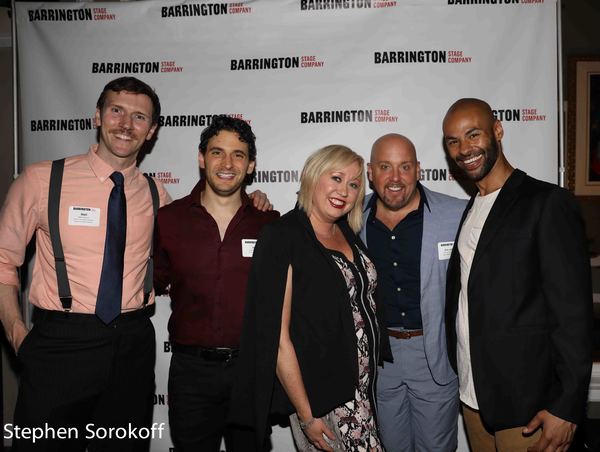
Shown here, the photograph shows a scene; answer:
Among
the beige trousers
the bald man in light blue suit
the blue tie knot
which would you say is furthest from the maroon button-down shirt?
the beige trousers

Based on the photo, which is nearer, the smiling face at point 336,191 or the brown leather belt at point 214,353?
the smiling face at point 336,191

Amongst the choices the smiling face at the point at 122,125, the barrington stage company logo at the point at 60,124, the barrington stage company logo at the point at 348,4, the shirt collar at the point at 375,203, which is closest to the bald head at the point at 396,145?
the shirt collar at the point at 375,203

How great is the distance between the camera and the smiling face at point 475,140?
1.97 meters

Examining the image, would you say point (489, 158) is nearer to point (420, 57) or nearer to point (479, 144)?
point (479, 144)

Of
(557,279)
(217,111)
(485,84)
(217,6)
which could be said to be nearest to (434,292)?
(557,279)

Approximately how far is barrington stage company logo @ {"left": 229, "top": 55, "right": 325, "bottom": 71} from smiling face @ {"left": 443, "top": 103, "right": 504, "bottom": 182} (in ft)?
4.33

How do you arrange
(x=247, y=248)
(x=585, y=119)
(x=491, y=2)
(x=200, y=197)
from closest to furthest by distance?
(x=247, y=248) → (x=200, y=197) → (x=491, y=2) → (x=585, y=119)

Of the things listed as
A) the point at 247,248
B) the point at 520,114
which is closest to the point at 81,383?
the point at 247,248

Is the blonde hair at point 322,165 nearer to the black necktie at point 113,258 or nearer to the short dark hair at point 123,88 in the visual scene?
the black necktie at point 113,258

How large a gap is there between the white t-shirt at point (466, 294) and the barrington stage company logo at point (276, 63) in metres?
1.64

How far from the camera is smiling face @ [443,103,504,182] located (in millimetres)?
1973

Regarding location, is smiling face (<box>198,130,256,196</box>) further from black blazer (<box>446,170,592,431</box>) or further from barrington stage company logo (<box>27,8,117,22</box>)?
barrington stage company logo (<box>27,8,117,22</box>)

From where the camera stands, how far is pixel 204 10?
3006 mm

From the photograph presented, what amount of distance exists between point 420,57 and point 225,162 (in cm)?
177
